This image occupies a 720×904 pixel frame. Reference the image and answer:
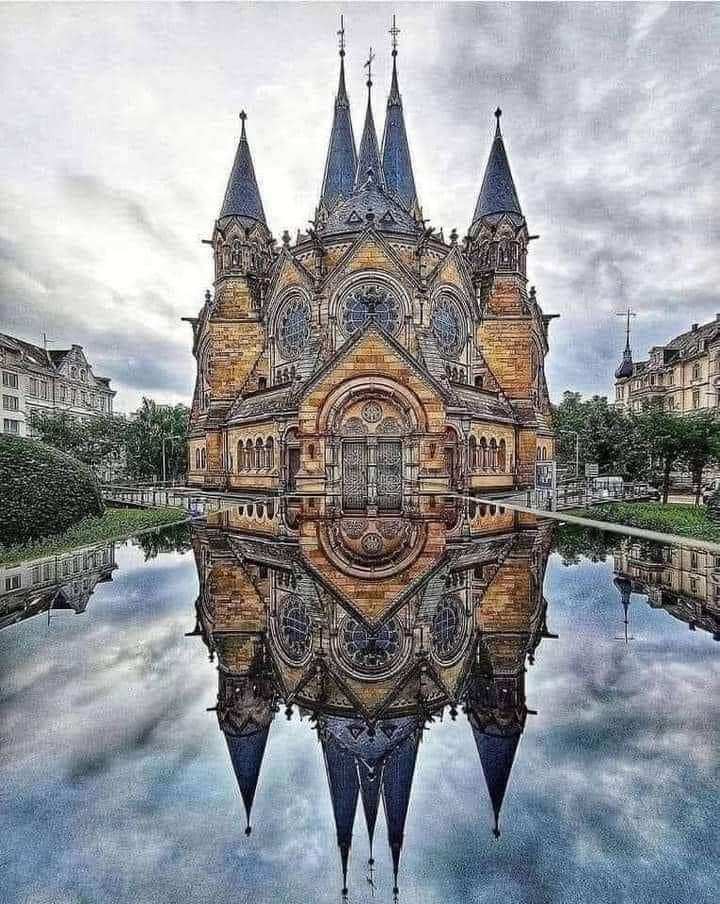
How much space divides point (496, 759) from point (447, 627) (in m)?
2.49

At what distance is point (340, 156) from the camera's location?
4922 cm

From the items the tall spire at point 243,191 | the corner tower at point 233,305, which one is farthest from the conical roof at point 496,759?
the tall spire at point 243,191

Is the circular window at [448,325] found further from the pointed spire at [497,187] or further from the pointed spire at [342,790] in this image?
the pointed spire at [342,790]

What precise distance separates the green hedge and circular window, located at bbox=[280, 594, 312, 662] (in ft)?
34.8

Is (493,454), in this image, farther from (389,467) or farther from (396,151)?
(396,151)

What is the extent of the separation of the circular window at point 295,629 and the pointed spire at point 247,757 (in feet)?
4.30

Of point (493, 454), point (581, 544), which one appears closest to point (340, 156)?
point (493, 454)

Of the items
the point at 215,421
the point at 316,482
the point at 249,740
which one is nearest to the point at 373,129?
the point at 215,421

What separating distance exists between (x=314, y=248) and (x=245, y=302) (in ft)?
22.5

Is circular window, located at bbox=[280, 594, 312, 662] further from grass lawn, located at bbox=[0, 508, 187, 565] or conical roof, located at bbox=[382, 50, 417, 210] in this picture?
conical roof, located at bbox=[382, 50, 417, 210]

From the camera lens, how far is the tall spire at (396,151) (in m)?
49.5

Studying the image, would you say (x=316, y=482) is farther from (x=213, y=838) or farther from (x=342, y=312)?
(x=213, y=838)

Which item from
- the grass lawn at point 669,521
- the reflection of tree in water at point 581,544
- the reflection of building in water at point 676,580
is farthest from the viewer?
the grass lawn at point 669,521

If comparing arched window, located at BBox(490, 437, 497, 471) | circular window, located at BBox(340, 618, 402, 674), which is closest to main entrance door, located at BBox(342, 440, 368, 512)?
arched window, located at BBox(490, 437, 497, 471)
